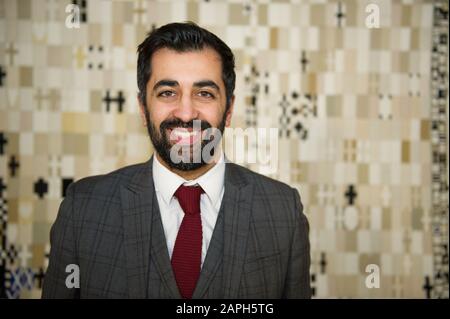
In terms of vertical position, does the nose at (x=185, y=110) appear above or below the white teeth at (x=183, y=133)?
above

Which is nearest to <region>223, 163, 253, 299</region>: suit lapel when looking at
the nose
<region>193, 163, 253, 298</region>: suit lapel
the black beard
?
<region>193, 163, 253, 298</region>: suit lapel

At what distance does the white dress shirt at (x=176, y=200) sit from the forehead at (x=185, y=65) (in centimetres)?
27

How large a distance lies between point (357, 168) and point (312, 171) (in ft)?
0.64

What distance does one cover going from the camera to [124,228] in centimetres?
118

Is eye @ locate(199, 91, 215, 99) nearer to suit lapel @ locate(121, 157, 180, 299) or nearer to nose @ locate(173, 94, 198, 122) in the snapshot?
nose @ locate(173, 94, 198, 122)

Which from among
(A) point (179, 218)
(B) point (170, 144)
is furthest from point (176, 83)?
(A) point (179, 218)

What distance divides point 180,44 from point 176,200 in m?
0.47

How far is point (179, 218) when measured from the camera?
4.01 ft

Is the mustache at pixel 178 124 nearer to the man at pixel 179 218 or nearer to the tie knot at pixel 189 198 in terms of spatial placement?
the man at pixel 179 218

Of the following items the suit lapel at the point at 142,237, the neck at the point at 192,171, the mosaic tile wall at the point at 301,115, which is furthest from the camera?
the mosaic tile wall at the point at 301,115

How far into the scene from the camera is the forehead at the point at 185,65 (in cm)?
119

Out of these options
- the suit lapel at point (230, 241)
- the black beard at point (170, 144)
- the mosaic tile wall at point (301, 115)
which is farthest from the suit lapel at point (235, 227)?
the mosaic tile wall at point (301, 115)

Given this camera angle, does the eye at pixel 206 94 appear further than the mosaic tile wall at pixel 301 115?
No

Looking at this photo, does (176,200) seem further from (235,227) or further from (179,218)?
(235,227)
